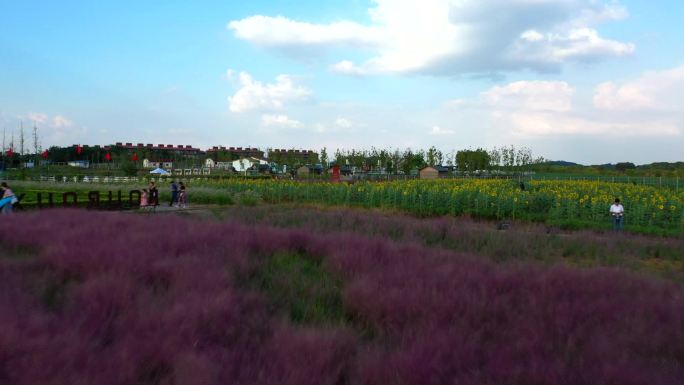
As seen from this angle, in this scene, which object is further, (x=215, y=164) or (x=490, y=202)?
(x=215, y=164)

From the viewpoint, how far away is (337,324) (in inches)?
192

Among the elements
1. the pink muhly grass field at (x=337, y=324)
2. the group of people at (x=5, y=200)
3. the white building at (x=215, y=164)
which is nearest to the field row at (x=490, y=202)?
the group of people at (x=5, y=200)

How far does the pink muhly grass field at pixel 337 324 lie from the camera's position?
11.8ft

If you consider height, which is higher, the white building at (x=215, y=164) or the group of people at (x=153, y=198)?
the white building at (x=215, y=164)

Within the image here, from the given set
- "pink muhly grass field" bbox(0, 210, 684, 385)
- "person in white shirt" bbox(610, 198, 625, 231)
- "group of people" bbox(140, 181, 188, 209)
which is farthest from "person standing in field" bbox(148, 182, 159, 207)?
"person in white shirt" bbox(610, 198, 625, 231)

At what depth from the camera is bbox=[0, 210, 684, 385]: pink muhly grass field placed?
141 inches

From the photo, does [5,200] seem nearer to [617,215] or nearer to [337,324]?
[337,324]

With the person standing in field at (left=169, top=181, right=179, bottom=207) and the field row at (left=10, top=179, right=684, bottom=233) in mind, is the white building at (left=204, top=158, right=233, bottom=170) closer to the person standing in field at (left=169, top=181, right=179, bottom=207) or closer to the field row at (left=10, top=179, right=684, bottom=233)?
the field row at (left=10, top=179, right=684, bottom=233)

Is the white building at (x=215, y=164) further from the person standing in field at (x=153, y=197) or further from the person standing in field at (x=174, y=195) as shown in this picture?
the person standing in field at (x=153, y=197)

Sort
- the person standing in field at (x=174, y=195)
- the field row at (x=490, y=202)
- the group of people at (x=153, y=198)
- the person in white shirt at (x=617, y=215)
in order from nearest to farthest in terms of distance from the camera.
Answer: the person in white shirt at (x=617, y=215), the field row at (x=490, y=202), the group of people at (x=153, y=198), the person standing in field at (x=174, y=195)

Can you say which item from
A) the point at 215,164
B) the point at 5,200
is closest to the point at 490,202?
the point at 5,200

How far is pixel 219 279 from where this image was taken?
19.4 ft

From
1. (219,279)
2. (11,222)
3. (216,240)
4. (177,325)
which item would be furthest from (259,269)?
(11,222)

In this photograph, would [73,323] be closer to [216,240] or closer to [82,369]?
[82,369]
